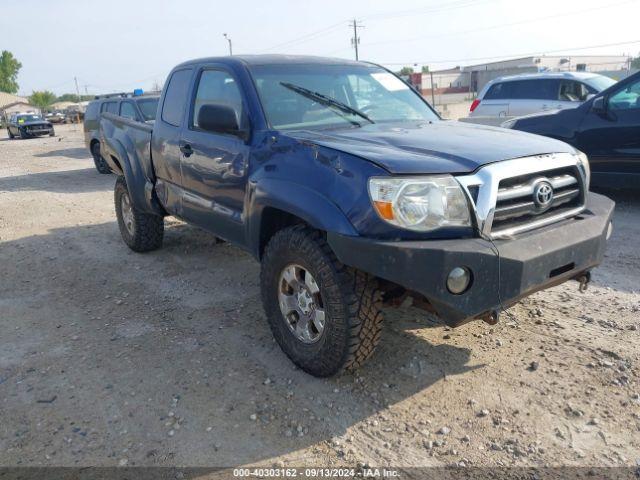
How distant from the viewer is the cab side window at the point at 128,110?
11555 mm

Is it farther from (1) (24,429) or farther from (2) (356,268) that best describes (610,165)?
(1) (24,429)

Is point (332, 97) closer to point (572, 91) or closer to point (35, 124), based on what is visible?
point (572, 91)

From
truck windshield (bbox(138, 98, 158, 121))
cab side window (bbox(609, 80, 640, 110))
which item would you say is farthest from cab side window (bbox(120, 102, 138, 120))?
cab side window (bbox(609, 80, 640, 110))

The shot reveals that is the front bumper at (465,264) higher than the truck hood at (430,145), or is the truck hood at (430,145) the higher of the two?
the truck hood at (430,145)

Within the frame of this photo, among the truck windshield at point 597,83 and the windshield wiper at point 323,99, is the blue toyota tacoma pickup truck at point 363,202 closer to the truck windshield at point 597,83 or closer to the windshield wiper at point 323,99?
the windshield wiper at point 323,99

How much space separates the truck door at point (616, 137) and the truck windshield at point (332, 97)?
3.26m

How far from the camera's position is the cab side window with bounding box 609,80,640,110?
6277mm

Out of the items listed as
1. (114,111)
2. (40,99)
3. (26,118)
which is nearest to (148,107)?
(114,111)

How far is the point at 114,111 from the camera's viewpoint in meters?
12.8

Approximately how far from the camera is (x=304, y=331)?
3.21 metres

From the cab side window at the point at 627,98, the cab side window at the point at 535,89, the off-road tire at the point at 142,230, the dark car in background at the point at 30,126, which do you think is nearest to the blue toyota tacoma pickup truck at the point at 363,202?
the off-road tire at the point at 142,230

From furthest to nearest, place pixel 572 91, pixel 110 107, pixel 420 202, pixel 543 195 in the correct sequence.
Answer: pixel 110 107 → pixel 572 91 → pixel 543 195 → pixel 420 202

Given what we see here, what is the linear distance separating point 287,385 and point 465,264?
132cm

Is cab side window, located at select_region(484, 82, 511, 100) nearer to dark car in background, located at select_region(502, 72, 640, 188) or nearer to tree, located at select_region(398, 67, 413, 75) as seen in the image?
dark car in background, located at select_region(502, 72, 640, 188)
